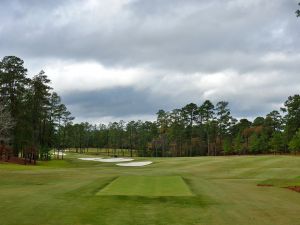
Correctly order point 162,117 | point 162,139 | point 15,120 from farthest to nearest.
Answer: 1. point 162,117
2. point 162,139
3. point 15,120

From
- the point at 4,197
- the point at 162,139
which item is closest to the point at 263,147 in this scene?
the point at 162,139

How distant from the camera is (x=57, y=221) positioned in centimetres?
1416

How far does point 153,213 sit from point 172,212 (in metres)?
0.84

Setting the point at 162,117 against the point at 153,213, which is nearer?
the point at 153,213

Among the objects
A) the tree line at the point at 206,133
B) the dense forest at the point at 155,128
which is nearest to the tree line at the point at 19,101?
the dense forest at the point at 155,128

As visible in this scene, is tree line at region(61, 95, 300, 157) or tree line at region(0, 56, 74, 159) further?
tree line at region(61, 95, 300, 157)

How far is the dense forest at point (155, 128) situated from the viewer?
7450cm

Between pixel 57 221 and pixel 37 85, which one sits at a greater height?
pixel 37 85

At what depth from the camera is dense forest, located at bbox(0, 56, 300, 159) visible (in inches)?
2933

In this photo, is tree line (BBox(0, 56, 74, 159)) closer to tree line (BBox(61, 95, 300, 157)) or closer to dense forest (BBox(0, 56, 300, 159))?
dense forest (BBox(0, 56, 300, 159))

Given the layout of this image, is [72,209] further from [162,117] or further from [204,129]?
[162,117]

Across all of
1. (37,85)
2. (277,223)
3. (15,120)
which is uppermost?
(37,85)

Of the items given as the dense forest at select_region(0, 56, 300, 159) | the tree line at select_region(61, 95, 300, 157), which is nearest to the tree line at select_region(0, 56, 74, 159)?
the dense forest at select_region(0, 56, 300, 159)

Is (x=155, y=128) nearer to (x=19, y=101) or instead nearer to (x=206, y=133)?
(x=206, y=133)
